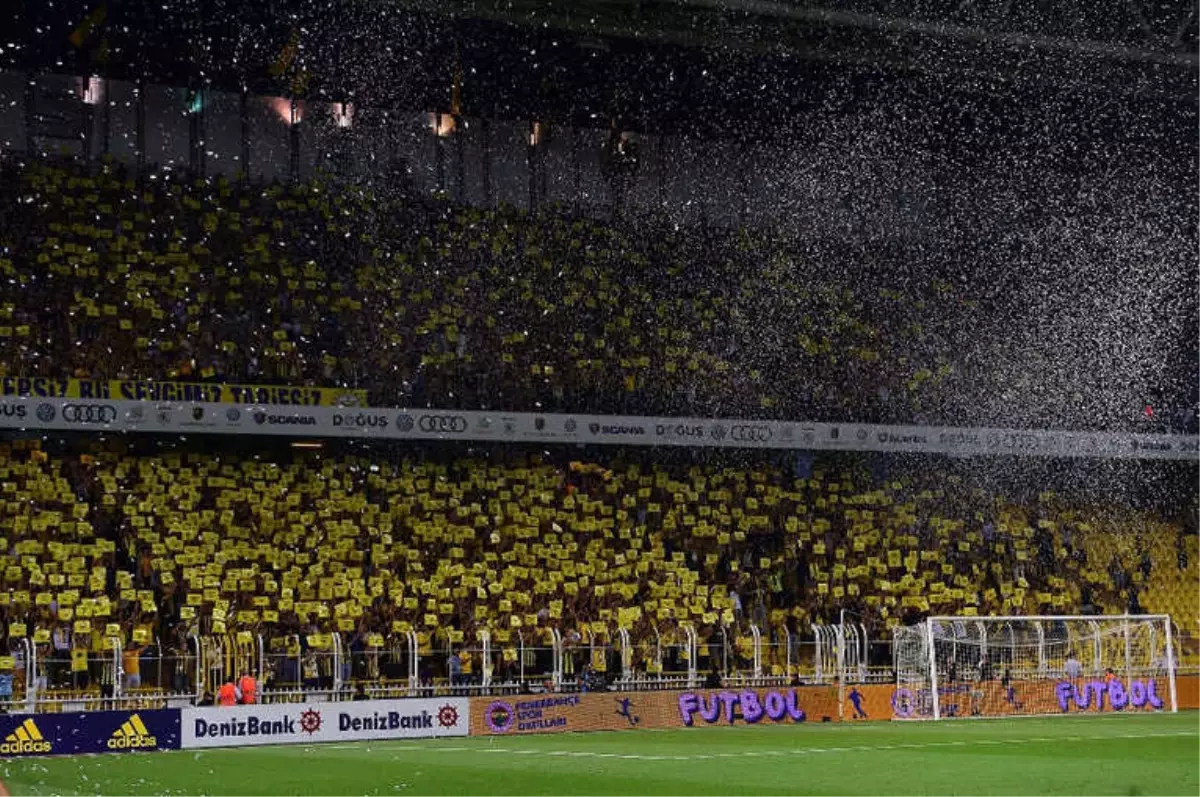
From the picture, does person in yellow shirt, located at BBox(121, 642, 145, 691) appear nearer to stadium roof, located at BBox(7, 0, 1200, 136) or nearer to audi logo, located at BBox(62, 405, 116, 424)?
audi logo, located at BBox(62, 405, 116, 424)

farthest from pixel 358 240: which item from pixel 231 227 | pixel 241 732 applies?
pixel 241 732

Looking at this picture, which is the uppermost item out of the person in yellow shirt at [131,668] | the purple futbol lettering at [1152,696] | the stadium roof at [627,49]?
the stadium roof at [627,49]

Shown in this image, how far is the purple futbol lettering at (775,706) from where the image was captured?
32500 millimetres

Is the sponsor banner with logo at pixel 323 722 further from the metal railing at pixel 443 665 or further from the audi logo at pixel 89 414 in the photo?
the audi logo at pixel 89 414

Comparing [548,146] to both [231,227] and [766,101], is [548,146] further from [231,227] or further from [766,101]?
[231,227]

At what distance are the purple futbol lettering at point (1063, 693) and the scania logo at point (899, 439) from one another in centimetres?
895

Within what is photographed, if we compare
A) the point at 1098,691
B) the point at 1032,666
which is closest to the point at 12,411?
the point at 1032,666

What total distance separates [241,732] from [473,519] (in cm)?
1147

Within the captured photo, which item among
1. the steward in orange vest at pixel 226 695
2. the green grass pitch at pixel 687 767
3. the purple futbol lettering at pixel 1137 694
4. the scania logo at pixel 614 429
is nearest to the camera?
the green grass pitch at pixel 687 767

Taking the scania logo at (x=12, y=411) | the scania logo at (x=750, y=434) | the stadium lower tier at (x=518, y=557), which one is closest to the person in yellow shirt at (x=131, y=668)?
the stadium lower tier at (x=518, y=557)

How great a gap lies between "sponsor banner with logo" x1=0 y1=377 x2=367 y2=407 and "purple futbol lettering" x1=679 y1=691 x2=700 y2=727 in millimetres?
10025

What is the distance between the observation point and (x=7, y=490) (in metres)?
33.7

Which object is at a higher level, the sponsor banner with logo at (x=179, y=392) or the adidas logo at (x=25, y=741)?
the sponsor banner with logo at (x=179, y=392)

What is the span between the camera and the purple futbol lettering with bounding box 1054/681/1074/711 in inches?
1336
